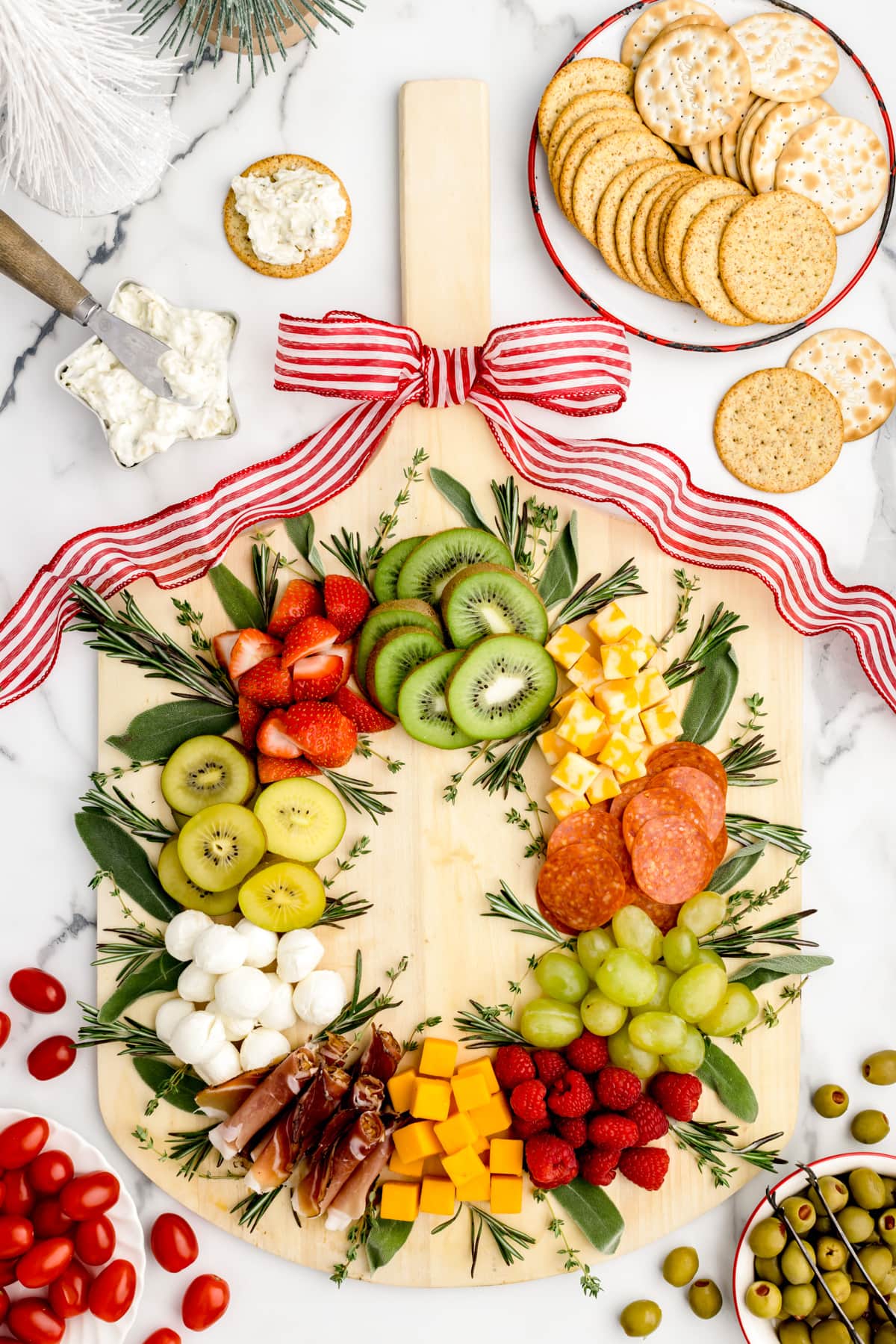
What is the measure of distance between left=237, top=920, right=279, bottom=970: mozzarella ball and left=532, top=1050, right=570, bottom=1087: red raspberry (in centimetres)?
45

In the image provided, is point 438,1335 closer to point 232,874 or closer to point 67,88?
point 232,874

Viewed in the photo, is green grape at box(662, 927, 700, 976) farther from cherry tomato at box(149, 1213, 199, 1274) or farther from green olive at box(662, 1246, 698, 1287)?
cherry tomato at box(149, 1213, 199, 1274)

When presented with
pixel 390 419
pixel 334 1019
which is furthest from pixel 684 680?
pixel 334 1019

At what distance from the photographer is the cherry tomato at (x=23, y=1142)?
5.24 ft

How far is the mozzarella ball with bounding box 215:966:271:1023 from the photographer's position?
5.09ft

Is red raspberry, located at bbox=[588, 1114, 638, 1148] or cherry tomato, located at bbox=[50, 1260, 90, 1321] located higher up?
red raspberry, located at bbox=[588, 1114, 638, 1148]

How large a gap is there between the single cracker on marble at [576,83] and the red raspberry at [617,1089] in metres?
1.45

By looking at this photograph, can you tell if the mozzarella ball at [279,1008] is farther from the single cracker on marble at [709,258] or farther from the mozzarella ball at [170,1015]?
the single cracker on marble at [709,258]

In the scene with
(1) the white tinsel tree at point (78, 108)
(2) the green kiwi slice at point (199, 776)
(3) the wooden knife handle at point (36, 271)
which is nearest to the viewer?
(1) the white tinsel tree at point (78, 108)

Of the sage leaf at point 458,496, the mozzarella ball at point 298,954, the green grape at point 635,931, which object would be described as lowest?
the mozzarella ball at point 298,954

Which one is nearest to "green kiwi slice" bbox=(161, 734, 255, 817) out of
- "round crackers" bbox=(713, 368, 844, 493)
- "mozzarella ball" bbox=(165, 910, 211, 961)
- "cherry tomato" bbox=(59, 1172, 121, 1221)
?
"mozzarella ball" bbox=(165, 910, 211, 961)

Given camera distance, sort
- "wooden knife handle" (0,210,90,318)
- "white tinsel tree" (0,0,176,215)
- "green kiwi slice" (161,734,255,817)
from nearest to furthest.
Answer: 1. "white tinsel tree" (0,0,176,215)
2. "wooden knife handle" (0,210,90,318)
3. "green kiwi slice" (161,734,255,817)

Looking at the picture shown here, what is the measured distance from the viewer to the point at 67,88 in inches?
51.6

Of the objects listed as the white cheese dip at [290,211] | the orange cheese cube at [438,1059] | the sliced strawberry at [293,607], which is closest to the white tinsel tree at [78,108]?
the white cheese dip at [290,211]
